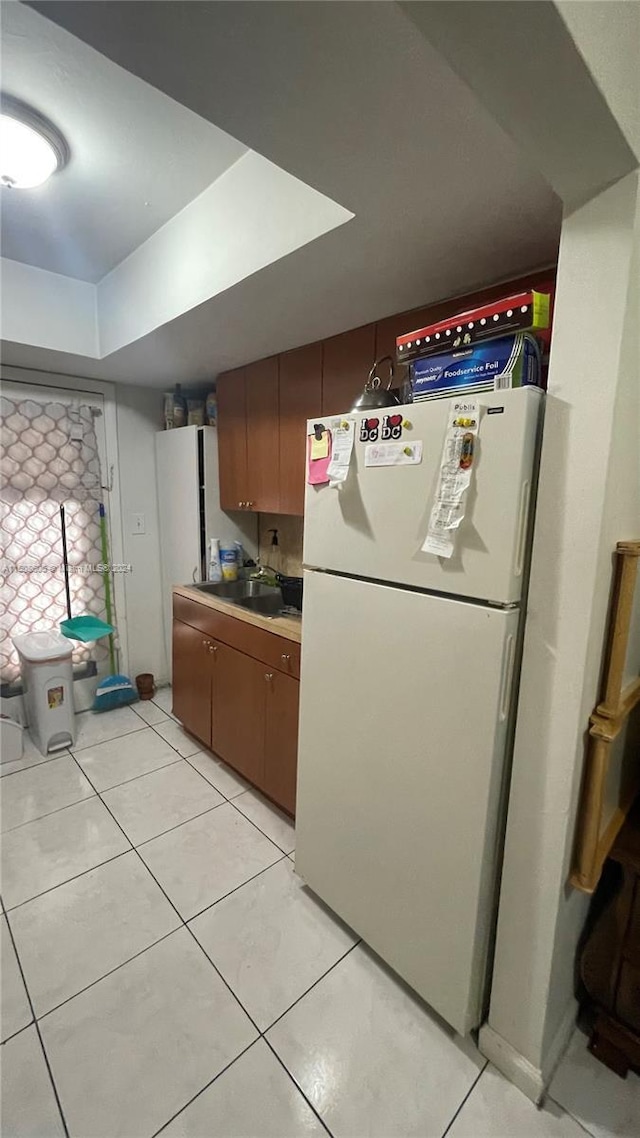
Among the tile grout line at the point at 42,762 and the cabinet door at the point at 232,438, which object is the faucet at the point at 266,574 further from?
the tile grout line at the point at 42,762

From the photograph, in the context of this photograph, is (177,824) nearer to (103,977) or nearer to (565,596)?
(103,977)

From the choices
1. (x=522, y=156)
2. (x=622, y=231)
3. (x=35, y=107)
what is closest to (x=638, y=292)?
(x=622, y=231)

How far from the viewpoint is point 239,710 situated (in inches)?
86.6

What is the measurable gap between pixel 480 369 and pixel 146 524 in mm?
2579

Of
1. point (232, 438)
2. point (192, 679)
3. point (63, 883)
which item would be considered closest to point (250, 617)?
point (192, 679)

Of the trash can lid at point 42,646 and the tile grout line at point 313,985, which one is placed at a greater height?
the trash can lid at point 42,646

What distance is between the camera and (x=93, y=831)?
78.4 inches

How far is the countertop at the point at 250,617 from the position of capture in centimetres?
189

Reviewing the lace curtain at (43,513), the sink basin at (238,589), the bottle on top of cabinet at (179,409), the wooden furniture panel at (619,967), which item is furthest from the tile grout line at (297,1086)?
the bottle on top of cabinet at (179,409)

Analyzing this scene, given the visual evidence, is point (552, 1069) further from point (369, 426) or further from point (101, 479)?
point (101, 479)

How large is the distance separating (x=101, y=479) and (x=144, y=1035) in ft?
8.66

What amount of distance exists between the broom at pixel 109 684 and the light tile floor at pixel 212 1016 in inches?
40.0

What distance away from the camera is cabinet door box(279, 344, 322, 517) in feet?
6.72

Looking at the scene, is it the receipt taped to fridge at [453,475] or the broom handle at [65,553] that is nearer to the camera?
the receipt taped to fridge at [453,475]
